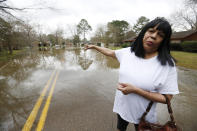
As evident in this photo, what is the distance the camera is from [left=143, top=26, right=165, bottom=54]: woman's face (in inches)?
45.3

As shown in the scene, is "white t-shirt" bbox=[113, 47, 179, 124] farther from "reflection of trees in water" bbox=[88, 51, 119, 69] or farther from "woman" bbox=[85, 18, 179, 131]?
"reflection of trees in water" bbox=[88, 51, 119, 69]

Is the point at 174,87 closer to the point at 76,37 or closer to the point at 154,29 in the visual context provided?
A: the point at 154,29

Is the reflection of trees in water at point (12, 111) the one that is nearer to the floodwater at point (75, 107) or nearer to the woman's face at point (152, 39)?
the floodwater at point (75, 107)

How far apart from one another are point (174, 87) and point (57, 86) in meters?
4.37

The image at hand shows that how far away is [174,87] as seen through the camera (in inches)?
42.3

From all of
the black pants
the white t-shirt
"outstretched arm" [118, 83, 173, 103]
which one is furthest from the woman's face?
the black pants

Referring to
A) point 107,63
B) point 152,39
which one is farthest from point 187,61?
point 152,39

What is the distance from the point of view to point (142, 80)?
3.78 ft

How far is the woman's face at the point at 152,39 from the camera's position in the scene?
115cm

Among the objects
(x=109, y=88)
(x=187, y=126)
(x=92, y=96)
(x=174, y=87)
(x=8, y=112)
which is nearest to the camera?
(x=174, y=87)

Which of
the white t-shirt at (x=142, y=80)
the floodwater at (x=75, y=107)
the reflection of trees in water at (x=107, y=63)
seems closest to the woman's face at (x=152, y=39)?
the white t-shirt at (x=142, y=80)

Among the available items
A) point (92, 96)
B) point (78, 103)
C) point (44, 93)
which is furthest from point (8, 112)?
point (92, 96)

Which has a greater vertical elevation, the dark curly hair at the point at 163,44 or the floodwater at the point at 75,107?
the dark curly hair at the point at 163,44

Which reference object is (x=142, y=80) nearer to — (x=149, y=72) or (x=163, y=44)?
(x=149, y=72)
